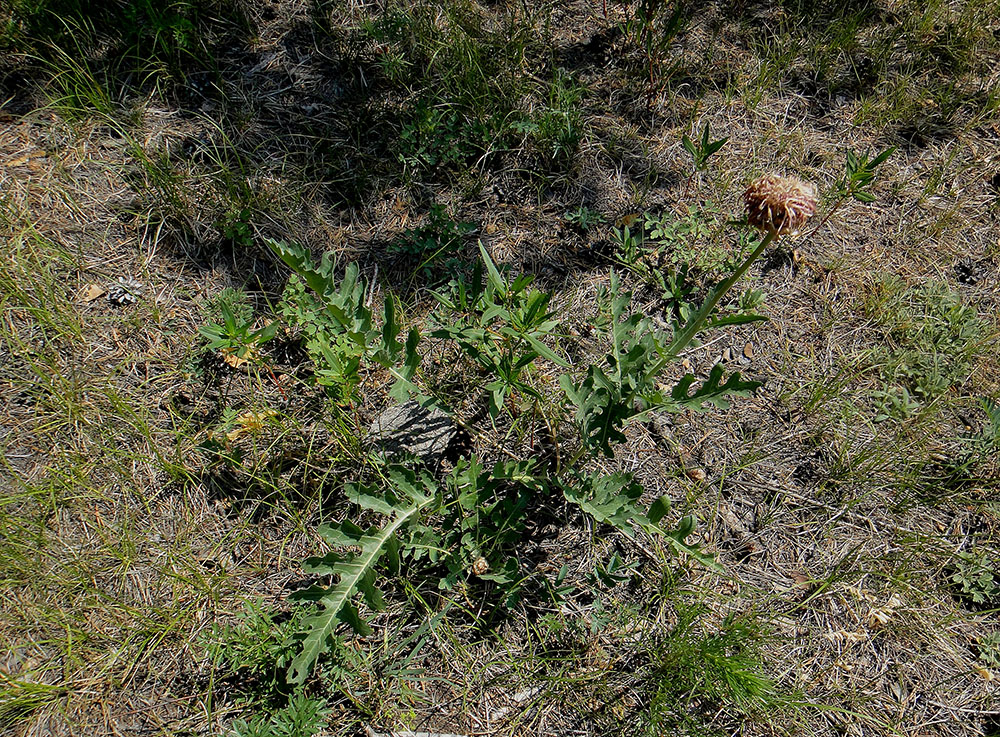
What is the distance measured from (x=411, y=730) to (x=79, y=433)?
1635 mm

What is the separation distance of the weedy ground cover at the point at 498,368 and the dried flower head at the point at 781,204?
0.04 feet

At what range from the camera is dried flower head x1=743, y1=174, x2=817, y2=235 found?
183 cm

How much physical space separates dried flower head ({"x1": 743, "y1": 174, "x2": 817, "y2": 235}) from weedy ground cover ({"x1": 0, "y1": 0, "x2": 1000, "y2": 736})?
0.04 ft

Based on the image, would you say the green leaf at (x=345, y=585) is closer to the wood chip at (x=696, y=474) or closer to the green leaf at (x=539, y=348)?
the green leaf at (x=539, y=348)

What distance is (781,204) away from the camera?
183 cm

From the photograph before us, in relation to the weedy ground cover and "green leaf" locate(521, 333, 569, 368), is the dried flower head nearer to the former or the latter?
the weedy ground cover

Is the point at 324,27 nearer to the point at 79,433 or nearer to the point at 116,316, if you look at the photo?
the point at 116,316

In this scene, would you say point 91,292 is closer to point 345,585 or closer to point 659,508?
point 345,585

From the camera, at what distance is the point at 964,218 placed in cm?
306

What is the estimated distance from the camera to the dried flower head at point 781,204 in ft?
6.00

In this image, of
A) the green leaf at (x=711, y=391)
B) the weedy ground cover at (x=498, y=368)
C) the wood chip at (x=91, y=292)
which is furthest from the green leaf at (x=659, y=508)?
the wood chip at (x=91, y=292)

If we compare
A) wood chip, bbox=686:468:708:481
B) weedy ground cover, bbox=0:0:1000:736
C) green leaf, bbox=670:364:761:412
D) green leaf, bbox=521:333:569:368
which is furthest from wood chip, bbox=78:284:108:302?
wood chip, bbox=686:468:708:481

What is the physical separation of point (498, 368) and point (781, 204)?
100cm

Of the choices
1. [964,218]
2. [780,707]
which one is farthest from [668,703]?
[964,218]
